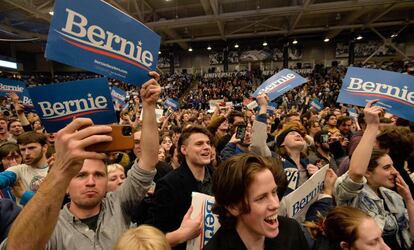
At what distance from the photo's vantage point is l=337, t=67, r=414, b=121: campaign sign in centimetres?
280

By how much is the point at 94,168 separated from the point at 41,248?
0.83 meters

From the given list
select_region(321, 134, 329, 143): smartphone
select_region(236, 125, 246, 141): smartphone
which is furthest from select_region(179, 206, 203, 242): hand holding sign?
select_region(321, 134, 329, 143): smartphone

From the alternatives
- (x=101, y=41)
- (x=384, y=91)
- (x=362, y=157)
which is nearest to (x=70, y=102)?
(x=101, y=41)

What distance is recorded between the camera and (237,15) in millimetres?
15500

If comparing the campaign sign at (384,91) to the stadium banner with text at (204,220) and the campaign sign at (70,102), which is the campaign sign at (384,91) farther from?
the campaign sign at (70,102)

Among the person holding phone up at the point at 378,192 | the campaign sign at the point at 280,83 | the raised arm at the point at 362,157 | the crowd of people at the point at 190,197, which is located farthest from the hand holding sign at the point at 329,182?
the campaign sign at the point at 280,83

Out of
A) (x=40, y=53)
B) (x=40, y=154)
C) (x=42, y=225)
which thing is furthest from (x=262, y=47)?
(x=42, y=225)

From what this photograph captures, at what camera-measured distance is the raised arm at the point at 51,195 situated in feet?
2.67

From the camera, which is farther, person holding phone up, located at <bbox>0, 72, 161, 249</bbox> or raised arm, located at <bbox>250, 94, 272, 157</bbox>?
raised arm, located at <bbox>250, 94, 272, 157</bbox>

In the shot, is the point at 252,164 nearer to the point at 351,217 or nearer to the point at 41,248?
the point at 351,217

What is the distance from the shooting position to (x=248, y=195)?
1.40 metres

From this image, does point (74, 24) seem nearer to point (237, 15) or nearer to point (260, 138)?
point (260, 138)

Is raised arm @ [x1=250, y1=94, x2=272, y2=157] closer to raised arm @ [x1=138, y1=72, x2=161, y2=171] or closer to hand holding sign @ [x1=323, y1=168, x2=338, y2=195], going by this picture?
hand holding sign @ [x1=323, y1=168, x2=338, y2=195]

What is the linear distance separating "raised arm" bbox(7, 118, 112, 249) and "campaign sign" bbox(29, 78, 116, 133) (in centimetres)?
115
